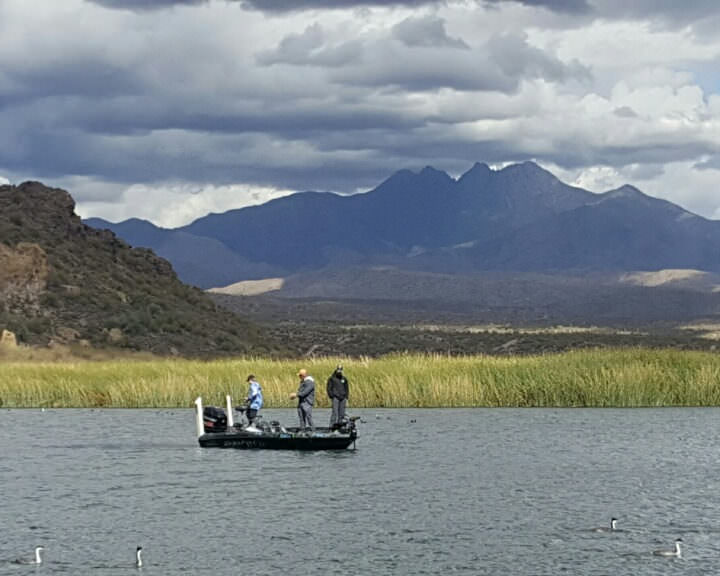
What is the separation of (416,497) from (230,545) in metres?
7.52

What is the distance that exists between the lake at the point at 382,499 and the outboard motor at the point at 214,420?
1.01 metres

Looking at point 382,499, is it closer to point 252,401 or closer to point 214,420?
point 252,401

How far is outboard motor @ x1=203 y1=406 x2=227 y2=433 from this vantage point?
47438mm

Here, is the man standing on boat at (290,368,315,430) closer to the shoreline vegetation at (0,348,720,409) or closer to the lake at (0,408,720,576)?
the lake at (0,408,720,576)

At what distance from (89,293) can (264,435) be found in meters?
61.3

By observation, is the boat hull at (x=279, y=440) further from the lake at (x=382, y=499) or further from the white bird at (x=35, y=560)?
the white bird at (x=35, y=560)

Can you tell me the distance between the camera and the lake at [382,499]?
1089 inches

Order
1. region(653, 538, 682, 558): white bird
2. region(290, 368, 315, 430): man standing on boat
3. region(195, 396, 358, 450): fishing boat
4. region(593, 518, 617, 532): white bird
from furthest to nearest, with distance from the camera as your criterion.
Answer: region(290, 368, 315, 430): man standing on boat → region(195, 396, 358, 450): fishing boat → region(593, 518, 617, 532): white bird → region(653, 538, 682, 558): white bird

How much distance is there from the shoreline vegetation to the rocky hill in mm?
32954

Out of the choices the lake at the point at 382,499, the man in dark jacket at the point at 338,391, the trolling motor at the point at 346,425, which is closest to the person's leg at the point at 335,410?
the man in dark jacket at the point at 338,391

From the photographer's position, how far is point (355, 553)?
28266 millimetres

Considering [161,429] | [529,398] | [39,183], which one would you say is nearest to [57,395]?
[161,429]

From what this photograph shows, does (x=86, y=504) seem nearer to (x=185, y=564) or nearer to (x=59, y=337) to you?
(x=185, y=564)

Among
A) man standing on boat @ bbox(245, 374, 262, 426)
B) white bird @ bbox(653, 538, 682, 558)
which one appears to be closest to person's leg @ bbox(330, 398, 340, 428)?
man standing on boat @ bbox(245, 374, 262, 426)
